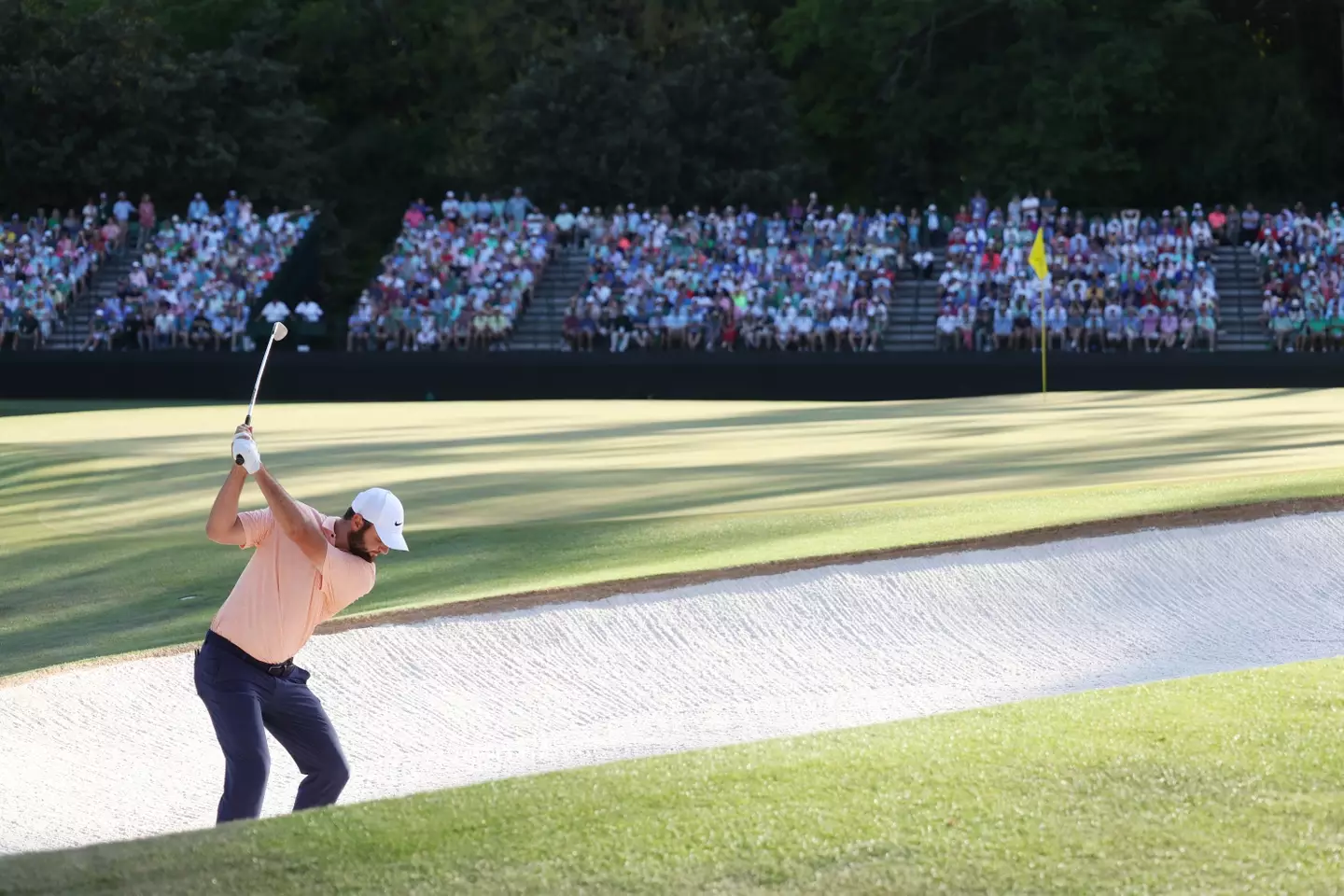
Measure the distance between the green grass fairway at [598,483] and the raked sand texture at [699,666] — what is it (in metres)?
1.24

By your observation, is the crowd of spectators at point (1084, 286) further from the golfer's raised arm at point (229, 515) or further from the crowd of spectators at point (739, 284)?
the golfer's raised arm at point (229, 515)

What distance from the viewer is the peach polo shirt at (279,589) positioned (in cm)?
554

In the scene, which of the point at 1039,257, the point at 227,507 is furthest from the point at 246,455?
the point at 1039,257

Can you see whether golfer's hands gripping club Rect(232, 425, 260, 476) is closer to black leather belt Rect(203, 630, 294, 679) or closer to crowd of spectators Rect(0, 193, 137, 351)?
black leather belt Rect(203, 630, 294, 679)

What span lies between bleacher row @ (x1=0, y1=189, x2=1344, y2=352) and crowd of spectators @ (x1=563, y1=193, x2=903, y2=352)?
36 millimetres

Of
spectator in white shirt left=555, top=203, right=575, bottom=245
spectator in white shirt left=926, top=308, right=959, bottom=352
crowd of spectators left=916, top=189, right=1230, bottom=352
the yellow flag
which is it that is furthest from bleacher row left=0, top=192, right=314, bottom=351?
the yellow flag

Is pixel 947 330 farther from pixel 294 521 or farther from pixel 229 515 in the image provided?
pixel 294 521

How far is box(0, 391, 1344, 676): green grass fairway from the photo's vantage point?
11680 millimetres

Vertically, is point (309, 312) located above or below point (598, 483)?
above

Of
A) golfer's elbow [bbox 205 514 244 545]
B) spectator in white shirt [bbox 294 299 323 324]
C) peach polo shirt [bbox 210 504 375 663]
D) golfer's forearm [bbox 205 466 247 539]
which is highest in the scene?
spectator in white shirt [bbox 294 299 323 324]

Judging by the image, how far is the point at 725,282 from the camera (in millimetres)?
30812

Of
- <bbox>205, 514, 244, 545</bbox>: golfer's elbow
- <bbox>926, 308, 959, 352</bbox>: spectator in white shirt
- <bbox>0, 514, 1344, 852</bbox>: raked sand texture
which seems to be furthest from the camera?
<bbox>926, 308, 959, 352</bbox>: spectator in white shirt

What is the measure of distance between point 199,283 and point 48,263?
3190 mm

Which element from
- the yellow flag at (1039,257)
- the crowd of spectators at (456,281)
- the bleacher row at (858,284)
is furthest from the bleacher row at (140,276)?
the yellow flag at (1039,257)
